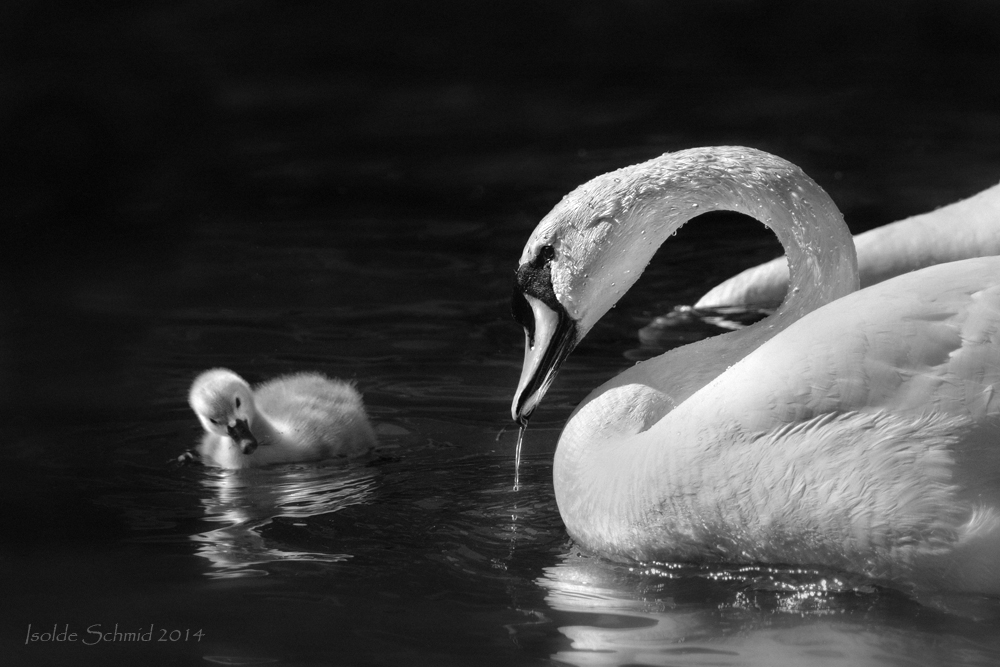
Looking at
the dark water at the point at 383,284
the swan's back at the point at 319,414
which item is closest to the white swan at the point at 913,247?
the dark water at the point at 383,284

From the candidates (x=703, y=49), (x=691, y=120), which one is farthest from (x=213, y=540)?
(x=703, y=49)

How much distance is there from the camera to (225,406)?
4754 mm

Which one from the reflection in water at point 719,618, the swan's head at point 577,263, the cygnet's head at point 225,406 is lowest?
the reflection in water at point 719,618

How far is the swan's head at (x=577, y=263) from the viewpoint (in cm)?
387

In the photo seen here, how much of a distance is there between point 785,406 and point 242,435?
185 cm

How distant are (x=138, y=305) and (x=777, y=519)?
3.51 meters

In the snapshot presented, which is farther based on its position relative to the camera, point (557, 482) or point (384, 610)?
point (557, 482)

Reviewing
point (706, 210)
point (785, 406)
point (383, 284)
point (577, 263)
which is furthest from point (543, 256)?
point (383, 284)

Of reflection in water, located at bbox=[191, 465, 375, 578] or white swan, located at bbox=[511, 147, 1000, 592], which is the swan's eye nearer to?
white swan, located at bbox=[511, 147, 1000, 592]

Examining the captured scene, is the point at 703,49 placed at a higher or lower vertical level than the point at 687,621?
higher

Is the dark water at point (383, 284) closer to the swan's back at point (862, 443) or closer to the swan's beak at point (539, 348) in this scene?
the swan's back at point (862, 443)

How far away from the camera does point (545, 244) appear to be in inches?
152

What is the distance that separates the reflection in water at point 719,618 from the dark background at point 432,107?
3.64 meters

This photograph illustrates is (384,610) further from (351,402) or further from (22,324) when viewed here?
(22,324)
